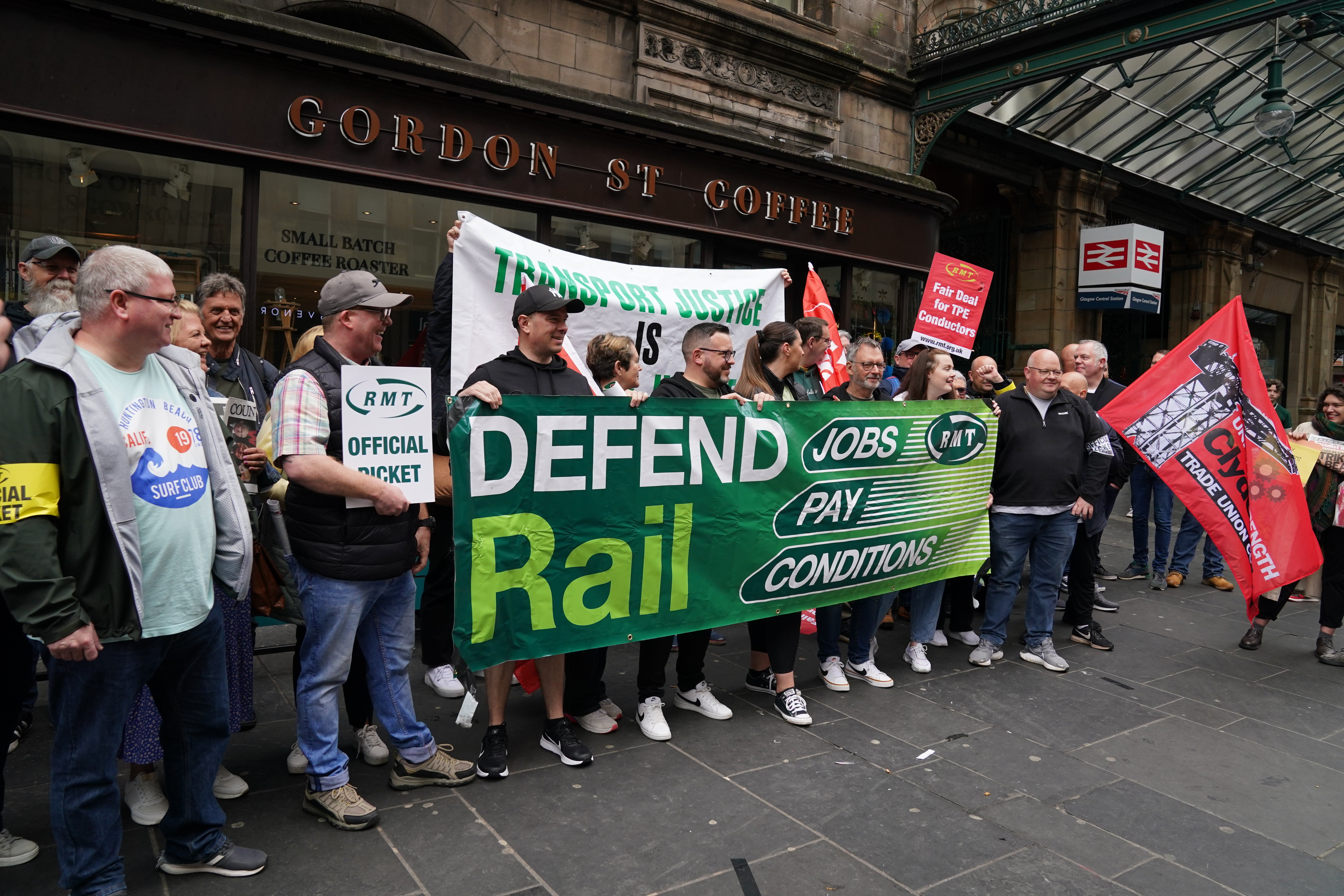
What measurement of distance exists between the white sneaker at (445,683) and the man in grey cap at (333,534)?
1225mm

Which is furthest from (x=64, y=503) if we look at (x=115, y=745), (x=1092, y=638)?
(x=1092, y=638)

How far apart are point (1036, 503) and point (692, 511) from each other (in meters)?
2.57

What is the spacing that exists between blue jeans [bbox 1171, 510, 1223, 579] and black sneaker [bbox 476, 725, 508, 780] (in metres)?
6.97

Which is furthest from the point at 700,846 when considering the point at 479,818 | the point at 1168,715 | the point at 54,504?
the point at 1168,715

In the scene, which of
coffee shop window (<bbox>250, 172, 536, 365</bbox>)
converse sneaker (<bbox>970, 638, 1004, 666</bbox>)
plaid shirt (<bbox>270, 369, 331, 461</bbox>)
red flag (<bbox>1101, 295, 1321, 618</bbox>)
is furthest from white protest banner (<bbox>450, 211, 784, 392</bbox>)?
red flag (<bbox>1101, 295, 1321, 618</bbox>)

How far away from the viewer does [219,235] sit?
6.66 meters

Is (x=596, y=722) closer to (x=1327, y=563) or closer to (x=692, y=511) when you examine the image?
(x=692, y=511)

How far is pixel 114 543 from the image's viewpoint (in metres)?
2.61

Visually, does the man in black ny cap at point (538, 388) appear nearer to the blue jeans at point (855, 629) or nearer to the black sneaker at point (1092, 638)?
the blue jeans at point (855, 629)

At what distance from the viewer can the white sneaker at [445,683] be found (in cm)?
486

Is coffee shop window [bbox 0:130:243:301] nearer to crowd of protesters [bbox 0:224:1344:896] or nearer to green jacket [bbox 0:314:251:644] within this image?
crowd of protesters [bbox 0:224:1344:896]

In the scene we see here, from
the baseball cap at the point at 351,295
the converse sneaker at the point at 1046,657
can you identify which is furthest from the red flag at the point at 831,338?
the baseball cap at the point at 351,295

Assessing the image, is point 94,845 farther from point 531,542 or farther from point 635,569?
point 635,569

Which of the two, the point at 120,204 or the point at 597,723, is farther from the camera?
the point at 120,204
